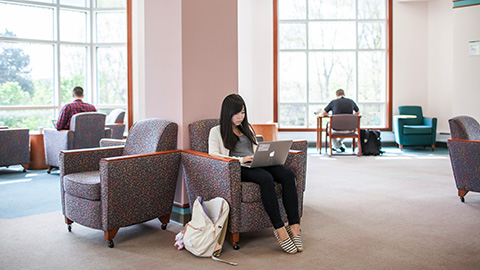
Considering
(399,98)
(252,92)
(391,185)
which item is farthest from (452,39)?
(391,185)

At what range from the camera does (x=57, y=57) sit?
9.37 metres

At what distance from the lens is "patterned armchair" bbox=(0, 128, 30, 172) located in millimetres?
6855

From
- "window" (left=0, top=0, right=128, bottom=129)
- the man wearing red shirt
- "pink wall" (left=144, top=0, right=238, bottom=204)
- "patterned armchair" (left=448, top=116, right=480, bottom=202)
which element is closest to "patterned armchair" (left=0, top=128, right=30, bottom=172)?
the man wearing red shirt

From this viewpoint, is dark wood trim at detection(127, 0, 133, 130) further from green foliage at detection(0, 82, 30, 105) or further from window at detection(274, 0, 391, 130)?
window at detection(274, 0, 391, 130)

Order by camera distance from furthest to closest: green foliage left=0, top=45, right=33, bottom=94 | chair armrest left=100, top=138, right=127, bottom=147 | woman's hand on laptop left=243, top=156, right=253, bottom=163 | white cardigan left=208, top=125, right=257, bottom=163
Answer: green foliage left=0, top=45, right=33, bottom=94, chair armrest left=100, top=138, right=127, bottom=147, white cardigan left=208, top=125, right=257, bottom=163, woman's hand on laptop left=243, top=156, right=253, bottom=163

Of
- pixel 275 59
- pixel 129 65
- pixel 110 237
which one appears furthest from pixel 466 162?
pixel 129 65

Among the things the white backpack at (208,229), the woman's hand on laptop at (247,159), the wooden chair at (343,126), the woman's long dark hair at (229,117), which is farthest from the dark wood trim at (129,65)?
the white backpack at (208,229)

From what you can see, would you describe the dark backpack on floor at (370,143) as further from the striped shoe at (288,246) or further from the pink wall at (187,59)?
the striped shoe at (288,246)

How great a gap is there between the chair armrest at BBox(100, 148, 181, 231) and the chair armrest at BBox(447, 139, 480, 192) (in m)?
2.91

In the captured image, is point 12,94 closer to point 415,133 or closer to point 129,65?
point 129,65

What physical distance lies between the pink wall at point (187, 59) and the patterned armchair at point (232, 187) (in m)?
0.32

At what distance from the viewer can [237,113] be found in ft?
12.3

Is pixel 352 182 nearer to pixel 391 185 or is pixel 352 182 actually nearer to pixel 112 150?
pixel 391 185

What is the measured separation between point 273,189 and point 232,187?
12.2 inches
